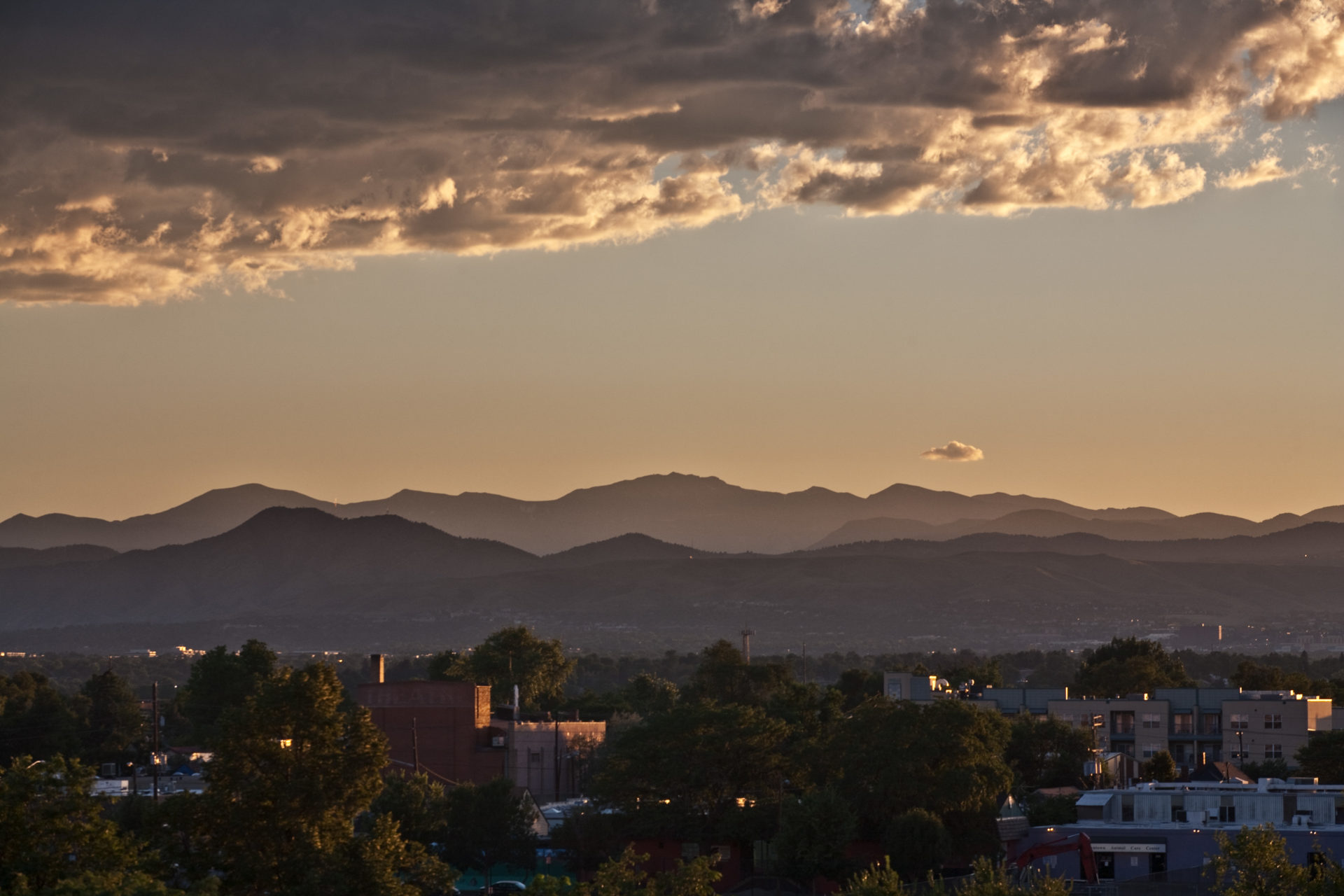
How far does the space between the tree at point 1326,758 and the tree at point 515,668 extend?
7765cm

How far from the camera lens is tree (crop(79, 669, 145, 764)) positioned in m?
153

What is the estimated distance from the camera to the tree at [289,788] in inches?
2191

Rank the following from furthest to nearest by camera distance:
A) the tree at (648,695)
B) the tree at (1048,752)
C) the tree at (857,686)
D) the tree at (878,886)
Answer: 1. the tree at (857,686)
2. the tree at (648,695)
3. the tree at (1048,752)
4. the tree at (878,886)

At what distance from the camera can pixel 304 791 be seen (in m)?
57.6

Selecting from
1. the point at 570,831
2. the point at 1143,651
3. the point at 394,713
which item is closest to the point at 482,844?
the point at 570,831

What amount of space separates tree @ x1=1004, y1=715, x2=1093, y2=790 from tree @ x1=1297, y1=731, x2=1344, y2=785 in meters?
12.7

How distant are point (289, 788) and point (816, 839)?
36.4m

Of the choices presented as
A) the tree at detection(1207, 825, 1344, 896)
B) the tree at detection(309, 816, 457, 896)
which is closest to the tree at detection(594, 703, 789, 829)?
the tree at detection(309, 816, 457, 896)

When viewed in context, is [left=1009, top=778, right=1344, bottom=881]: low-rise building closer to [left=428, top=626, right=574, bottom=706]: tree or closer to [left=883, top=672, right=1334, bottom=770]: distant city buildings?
[left=883, top=672, right=1334, bottom=770]: distant city buildings

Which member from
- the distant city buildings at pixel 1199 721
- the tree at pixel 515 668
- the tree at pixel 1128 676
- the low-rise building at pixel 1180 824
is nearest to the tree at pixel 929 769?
the low-rise building at pixel 1180 824

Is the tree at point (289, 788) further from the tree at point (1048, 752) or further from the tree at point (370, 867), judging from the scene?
the tree at point (1048, 752)

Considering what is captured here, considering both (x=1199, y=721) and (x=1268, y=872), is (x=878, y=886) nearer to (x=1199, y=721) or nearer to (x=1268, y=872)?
(x=1268, y=872)

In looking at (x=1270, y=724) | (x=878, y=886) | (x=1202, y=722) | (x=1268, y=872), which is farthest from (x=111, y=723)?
(x=1268, y=872)

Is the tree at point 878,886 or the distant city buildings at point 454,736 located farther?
the distant city buildings at point 454,736
